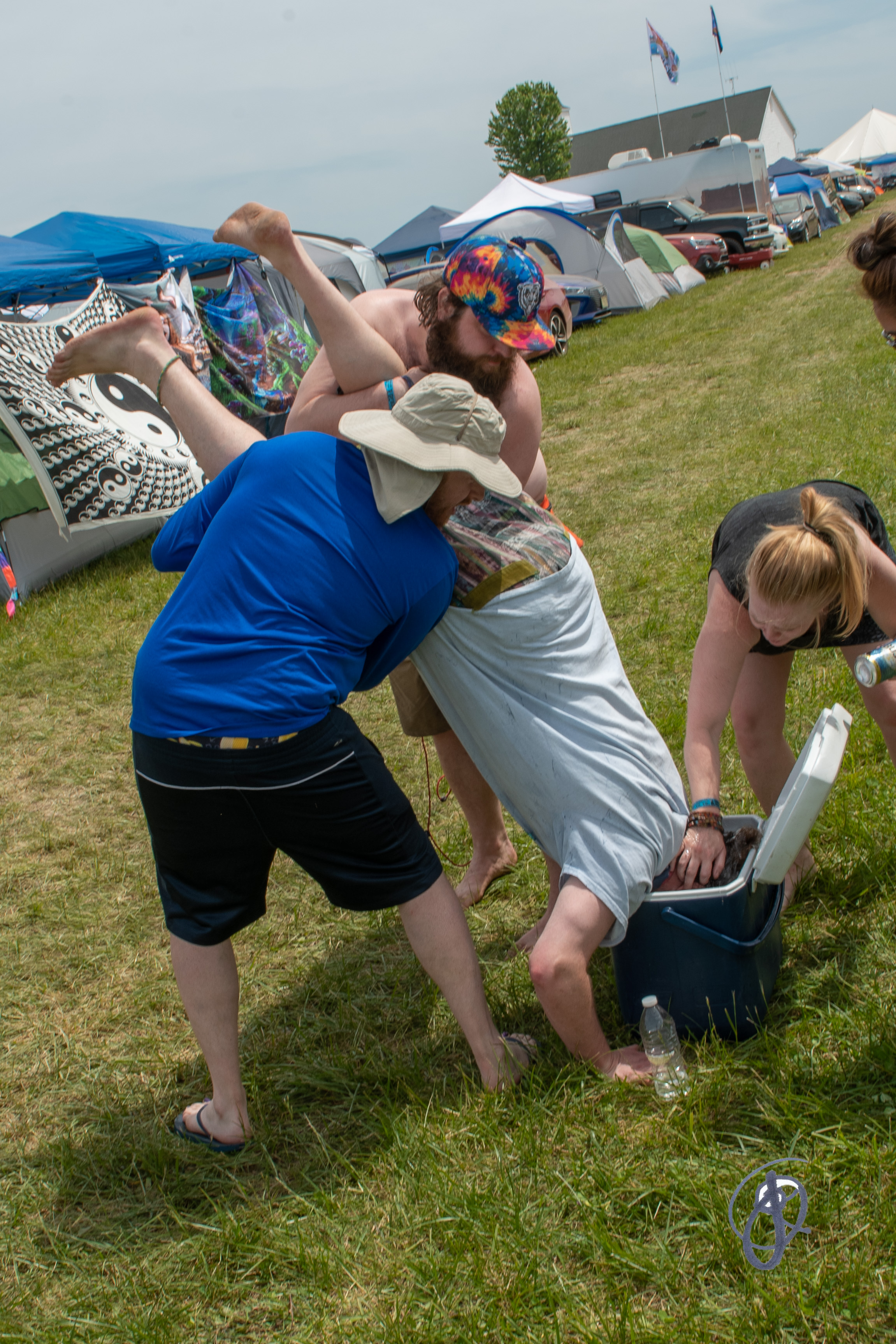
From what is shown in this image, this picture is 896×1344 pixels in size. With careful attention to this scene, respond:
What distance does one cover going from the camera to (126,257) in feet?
30.2

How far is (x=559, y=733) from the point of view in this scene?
2189 millimetres

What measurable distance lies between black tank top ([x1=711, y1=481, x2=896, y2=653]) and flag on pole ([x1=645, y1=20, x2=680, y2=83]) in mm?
42541

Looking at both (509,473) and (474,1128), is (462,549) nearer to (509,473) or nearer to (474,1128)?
(509,473)

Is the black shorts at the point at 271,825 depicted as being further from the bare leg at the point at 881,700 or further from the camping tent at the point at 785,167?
the camping tent at the point at 785,167

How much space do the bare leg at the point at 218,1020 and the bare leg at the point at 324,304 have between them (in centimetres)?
140

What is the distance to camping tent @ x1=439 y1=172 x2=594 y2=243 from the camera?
17.6 metres

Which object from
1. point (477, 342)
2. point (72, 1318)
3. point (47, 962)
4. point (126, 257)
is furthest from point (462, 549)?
point (126, 257)

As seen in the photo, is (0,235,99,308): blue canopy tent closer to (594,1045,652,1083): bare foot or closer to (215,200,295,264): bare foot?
(215,200,295,264): bare foot

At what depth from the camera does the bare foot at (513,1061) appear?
228 cm

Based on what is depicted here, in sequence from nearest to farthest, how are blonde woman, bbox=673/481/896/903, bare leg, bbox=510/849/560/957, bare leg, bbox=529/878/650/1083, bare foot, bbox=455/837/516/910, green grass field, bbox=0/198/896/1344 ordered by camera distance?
green grass field, bbox=0/198/896/1344, bare leg, bbox=529/878/650/1083, blonde woman, bbox=673/481/896/903, bare leg, bbox=510/849/560/957, bare foot, bbox=455/837/516/910

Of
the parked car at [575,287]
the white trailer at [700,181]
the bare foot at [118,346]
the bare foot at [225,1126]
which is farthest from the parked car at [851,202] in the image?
the bare foot at [225,1126]

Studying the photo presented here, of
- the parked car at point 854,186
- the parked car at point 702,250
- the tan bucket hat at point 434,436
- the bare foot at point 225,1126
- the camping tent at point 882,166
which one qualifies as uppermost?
the camping tent at point 882,166

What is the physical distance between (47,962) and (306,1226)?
4.88ft

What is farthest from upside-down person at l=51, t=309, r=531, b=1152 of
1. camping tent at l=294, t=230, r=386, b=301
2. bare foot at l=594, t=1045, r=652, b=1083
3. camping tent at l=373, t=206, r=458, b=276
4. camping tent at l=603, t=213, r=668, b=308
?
camping tent at l=373, t=206, r=458, b=276
